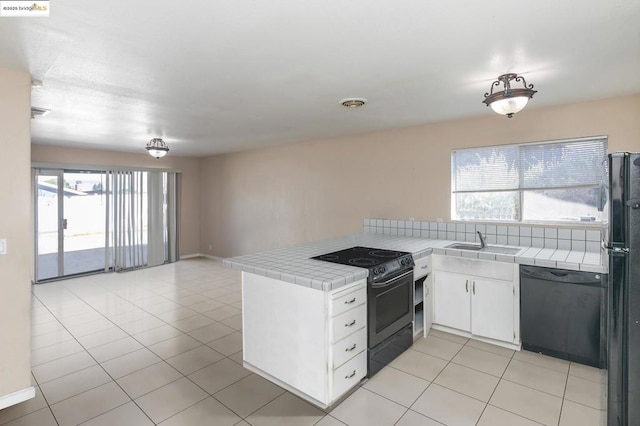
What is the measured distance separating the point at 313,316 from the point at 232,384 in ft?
3.18

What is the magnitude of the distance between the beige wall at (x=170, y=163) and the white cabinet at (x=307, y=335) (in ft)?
17.5

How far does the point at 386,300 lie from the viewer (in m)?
2.79

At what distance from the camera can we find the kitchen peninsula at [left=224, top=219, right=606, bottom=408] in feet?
7.56

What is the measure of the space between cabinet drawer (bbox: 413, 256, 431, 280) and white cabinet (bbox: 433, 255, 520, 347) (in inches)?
4.7

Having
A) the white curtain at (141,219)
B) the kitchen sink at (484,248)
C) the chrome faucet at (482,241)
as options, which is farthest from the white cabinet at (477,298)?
the white curtain at (141,219)

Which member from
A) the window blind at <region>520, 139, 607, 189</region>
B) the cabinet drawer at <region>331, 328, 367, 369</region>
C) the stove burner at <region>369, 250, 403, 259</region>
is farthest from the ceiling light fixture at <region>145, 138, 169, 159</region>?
the window blind at <region>520, 139, 607, 189</region>

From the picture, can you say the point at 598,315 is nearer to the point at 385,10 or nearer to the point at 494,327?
the point at 494,327

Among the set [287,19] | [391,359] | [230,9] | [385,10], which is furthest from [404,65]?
[391,359]

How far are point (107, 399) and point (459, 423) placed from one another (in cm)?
252

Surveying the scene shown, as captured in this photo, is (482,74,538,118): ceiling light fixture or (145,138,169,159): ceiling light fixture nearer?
(482,74,538,118): ceiling light fixture

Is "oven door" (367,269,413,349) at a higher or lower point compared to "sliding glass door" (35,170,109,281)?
lower

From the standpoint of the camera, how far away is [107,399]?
247 cm

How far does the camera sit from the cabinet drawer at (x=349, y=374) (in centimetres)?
235

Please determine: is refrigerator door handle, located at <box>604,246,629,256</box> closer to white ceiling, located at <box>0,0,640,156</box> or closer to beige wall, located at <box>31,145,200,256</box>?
white ceiling, located at <box>0,0,640,156</box>
